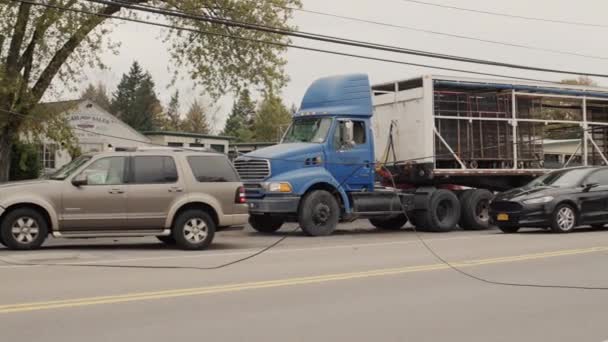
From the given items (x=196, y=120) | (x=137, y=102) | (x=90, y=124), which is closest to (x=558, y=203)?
(x=90, y=124)

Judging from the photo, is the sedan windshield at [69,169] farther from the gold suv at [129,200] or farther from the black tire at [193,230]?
the black tire at [193,230]

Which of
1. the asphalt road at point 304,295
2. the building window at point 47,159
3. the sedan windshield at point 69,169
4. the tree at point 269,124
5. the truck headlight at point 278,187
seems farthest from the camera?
the tree at point 269,124

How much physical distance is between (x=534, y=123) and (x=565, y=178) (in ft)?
8.63

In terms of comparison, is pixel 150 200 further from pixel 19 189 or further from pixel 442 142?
pixel 442 142

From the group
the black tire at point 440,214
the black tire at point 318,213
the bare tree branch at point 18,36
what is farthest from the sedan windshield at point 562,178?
the bare tree branch at point 18,36

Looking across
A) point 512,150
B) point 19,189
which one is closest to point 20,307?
point 19,189

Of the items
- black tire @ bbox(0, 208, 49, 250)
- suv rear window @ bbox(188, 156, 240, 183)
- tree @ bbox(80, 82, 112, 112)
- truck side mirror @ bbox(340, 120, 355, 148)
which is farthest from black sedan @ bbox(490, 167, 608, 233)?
tree @ bbox(80, 82, 112, 112)

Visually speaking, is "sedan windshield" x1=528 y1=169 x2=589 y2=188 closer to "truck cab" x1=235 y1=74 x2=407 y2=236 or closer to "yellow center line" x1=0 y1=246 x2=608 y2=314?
"truck cab" x1=235 y1=74 x2=407 y2=236

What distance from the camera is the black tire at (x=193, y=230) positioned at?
42.6 feet

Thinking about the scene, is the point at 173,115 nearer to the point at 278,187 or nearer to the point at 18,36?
the point at 18,36

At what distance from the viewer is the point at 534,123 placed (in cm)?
1917

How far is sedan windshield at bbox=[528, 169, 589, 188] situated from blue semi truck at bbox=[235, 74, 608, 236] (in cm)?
142

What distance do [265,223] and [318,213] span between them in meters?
2.20

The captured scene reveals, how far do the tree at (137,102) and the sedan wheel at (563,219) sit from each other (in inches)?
2585
